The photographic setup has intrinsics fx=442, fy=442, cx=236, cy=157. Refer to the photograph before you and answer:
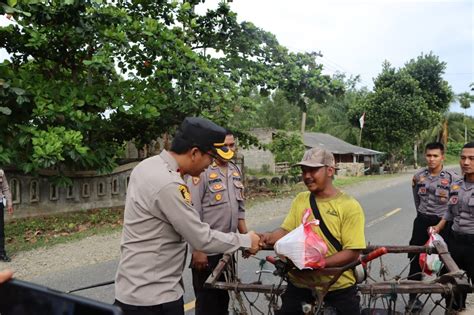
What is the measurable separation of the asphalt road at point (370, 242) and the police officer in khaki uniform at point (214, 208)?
1.19 m

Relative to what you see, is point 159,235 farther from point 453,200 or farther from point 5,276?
point 453,200

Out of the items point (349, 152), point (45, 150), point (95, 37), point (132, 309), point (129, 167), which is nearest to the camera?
point (132, 309)

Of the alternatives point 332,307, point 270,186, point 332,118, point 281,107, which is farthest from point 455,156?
point 332,307

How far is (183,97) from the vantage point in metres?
9.95

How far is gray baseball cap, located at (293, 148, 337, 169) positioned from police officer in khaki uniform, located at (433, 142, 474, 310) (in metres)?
2.08

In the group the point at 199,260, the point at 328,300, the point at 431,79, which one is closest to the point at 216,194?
the point at 199,260

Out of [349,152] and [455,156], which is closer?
[349,152]

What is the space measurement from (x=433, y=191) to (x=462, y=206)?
65 cm

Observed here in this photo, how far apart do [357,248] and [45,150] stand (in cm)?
743

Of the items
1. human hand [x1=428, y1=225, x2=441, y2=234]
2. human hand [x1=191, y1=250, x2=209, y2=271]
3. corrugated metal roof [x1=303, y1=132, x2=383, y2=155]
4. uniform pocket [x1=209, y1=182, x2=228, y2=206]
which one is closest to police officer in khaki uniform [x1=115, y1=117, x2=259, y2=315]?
human hand [x1=191, y1=250, x2=209, y2=271]

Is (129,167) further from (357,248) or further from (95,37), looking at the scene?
(357,248)

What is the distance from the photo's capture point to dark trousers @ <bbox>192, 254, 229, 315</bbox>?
3.37m

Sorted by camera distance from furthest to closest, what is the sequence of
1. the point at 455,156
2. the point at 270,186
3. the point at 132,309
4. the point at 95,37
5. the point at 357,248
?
the point at 455,156, the point at 270,186, the point at 95,37, the point at 357,248, the point at 132,309

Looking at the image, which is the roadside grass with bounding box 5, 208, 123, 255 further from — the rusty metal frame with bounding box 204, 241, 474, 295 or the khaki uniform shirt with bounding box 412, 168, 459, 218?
the khaki uniform shirt with bounding box 412, 168, 459, 218
